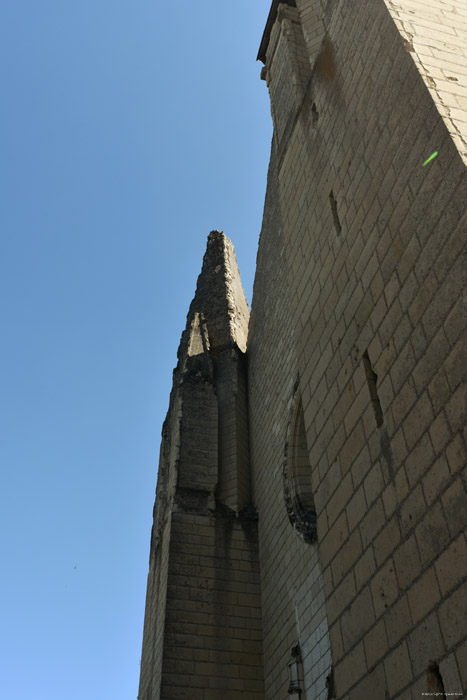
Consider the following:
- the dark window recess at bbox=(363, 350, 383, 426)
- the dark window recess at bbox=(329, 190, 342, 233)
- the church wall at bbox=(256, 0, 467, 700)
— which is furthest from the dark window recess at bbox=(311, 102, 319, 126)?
the dark window recess at bbox=(363, 350, 383, 426)

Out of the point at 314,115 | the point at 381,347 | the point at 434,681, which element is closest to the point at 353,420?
the point at 381,347

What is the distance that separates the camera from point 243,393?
38.4 feet

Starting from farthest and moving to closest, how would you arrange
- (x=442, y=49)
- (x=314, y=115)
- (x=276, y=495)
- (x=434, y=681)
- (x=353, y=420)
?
(x=276, y=495) < (x=314, y=115) < (x=442, y=49) < (x=353, y=420) < (x=434, y=681)

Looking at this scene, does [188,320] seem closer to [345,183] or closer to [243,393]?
[243,393]

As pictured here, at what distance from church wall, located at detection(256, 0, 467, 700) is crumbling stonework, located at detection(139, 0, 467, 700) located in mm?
13

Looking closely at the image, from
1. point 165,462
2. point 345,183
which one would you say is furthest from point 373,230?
point 165,462

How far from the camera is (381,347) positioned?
13.3 ft

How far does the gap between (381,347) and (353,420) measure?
0.54m

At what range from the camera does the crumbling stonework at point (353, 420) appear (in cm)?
330

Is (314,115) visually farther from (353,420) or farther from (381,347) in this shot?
(353,420)

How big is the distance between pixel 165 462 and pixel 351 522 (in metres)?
8.26

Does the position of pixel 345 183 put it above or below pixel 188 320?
below

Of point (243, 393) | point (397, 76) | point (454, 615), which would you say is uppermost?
point (243, 393)

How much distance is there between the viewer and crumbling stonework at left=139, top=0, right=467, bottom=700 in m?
3.30
